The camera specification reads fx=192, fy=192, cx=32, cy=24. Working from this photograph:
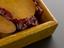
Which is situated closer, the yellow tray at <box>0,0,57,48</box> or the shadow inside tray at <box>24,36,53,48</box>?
the yellow tray at <box>0,0,57,48</box>

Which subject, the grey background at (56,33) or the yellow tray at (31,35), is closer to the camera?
the yellow tray at (31,35)

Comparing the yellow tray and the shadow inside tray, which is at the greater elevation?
the yellow tray

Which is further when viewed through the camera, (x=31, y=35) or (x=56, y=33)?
(x=56, y=33)

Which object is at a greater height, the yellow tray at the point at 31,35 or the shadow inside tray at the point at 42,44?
the yellow tray at the point at 31,35

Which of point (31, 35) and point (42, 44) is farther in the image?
point (42, 44)
